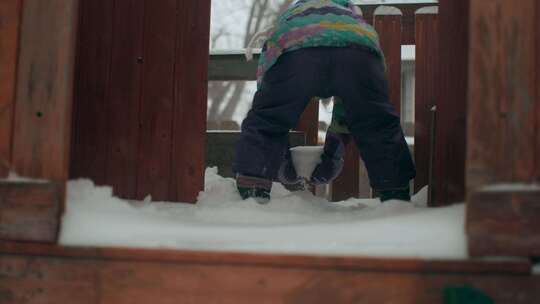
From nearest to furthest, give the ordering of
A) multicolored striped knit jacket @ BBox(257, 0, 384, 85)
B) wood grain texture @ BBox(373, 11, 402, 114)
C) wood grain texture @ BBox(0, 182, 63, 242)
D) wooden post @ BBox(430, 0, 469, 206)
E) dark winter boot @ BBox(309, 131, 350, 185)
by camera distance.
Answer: wood grain texture @ BBox(0, 182, 63, 242) < wooden post @ BBox(430, 0, 469, 206) < multicolored striped knit jacket @ BBox(257, 0, 384, 85) < dark winter boot @ BBox(309, 131, 350, 185) < wood grain texture @ BBox(373, 11, 402, 114)

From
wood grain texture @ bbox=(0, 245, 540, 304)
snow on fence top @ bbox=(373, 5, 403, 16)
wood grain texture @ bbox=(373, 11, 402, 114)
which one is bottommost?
wood grain texture @ bbox=(0, 245, 540, 304)

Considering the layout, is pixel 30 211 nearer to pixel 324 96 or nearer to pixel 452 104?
pixel 324 96

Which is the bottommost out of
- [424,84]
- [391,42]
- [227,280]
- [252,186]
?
[227,280]

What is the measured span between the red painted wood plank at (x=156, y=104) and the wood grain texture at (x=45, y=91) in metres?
0.99

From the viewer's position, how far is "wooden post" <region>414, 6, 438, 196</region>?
2930 millimetres

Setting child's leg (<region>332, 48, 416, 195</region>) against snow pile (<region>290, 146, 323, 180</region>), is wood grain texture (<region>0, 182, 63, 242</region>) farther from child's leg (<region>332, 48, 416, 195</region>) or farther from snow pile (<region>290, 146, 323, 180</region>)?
snow pile (<region>290, 146, 323, 180</region>)

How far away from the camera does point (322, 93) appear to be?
Result: 234 centimetres

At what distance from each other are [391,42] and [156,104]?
1.59 meters

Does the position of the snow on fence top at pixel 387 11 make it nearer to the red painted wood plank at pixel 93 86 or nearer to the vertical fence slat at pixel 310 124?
the vertical fence slat at pixel 310 124

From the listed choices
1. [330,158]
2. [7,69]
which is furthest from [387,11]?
[7,69]

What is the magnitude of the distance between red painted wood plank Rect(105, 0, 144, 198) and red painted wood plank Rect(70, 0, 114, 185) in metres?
0.03

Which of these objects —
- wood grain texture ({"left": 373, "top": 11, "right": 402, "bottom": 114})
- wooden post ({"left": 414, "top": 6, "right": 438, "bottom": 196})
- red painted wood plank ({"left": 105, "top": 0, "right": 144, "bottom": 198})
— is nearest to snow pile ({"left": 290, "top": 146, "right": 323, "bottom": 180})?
wooden post ({"left": 414, "top": 6, "right": 438, "bottom": 196})

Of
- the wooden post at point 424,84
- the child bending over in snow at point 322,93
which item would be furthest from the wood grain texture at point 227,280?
the wooden post at point 424,84

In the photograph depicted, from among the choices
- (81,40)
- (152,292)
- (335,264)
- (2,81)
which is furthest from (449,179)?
(81,40)
